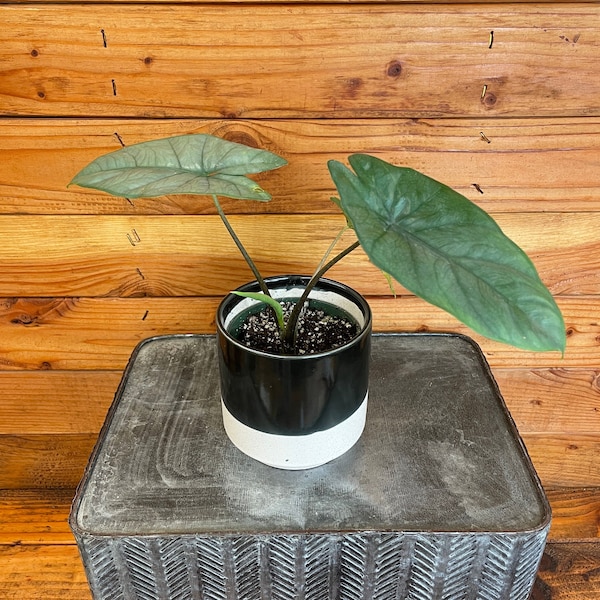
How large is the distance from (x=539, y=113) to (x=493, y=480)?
1.97 ft

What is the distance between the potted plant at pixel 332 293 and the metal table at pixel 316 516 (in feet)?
0.19

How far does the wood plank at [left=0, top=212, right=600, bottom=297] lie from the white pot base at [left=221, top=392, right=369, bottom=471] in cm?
35

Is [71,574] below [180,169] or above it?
below

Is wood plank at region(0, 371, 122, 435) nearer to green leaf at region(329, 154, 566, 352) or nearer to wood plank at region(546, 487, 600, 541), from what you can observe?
green leaf at region(329, 154, 566, 352)

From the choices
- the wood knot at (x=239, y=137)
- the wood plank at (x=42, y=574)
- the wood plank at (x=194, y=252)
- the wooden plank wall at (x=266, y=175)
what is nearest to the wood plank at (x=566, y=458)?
the wooden plank wall at (x=266, y=175)

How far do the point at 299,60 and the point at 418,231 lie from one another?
1.47 feet

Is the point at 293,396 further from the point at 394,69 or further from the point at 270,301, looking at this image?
the point at 394,69

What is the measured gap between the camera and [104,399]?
127cm

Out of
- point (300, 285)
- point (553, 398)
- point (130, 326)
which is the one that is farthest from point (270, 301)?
point (553, 398)

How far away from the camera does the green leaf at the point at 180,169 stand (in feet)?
2.34

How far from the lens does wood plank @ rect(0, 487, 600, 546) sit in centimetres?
124

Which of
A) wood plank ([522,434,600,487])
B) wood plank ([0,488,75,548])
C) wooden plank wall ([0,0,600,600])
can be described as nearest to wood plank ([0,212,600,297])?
wooden plank wall ([0,0,600,600])

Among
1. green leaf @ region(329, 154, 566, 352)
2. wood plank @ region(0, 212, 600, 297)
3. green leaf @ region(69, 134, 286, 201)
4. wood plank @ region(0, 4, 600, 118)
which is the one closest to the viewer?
green leaf @ region(329, 154, 566, 352)

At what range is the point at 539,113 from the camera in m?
1.00
